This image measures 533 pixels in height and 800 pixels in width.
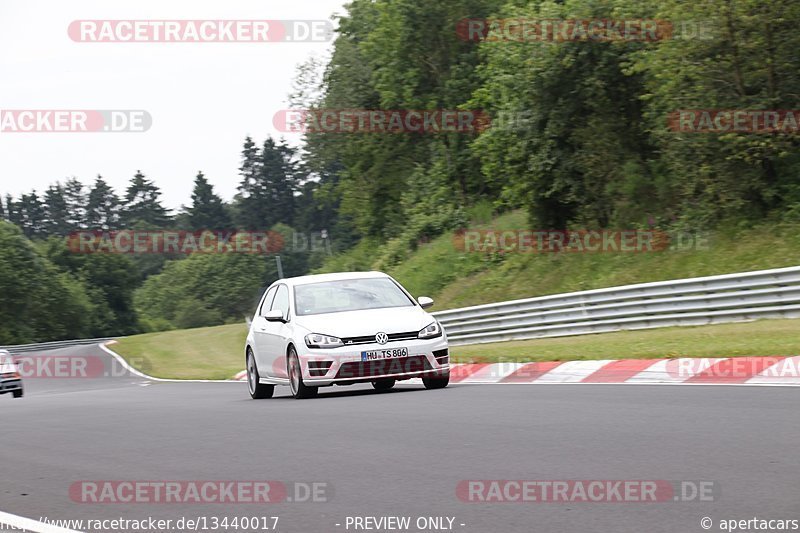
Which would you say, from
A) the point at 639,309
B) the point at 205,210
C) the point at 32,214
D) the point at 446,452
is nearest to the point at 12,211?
the point at 32,214

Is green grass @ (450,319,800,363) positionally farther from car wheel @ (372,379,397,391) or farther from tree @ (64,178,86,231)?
tree @ (64,178,86,231)

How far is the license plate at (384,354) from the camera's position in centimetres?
1494

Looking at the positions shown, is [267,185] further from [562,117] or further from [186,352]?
[562,117]

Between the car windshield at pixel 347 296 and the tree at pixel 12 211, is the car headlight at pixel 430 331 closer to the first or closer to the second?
the car windshield at pixel 347 296

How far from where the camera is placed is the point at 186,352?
164ft

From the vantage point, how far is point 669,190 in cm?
3475

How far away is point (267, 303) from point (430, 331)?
312 centimetres

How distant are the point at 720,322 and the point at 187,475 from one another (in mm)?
16287

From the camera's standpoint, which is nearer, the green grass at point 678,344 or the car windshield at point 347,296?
the car windshield at point 347,296

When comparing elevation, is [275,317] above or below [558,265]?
above

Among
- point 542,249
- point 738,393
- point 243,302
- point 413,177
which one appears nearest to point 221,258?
point 243,302

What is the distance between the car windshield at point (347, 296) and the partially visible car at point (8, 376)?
11851 mm

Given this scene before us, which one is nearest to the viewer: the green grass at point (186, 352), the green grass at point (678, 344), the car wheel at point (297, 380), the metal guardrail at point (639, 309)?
the car wheel at point (297, 380)

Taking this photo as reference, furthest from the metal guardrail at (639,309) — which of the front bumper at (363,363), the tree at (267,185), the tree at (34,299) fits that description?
the tree at (267,185)
